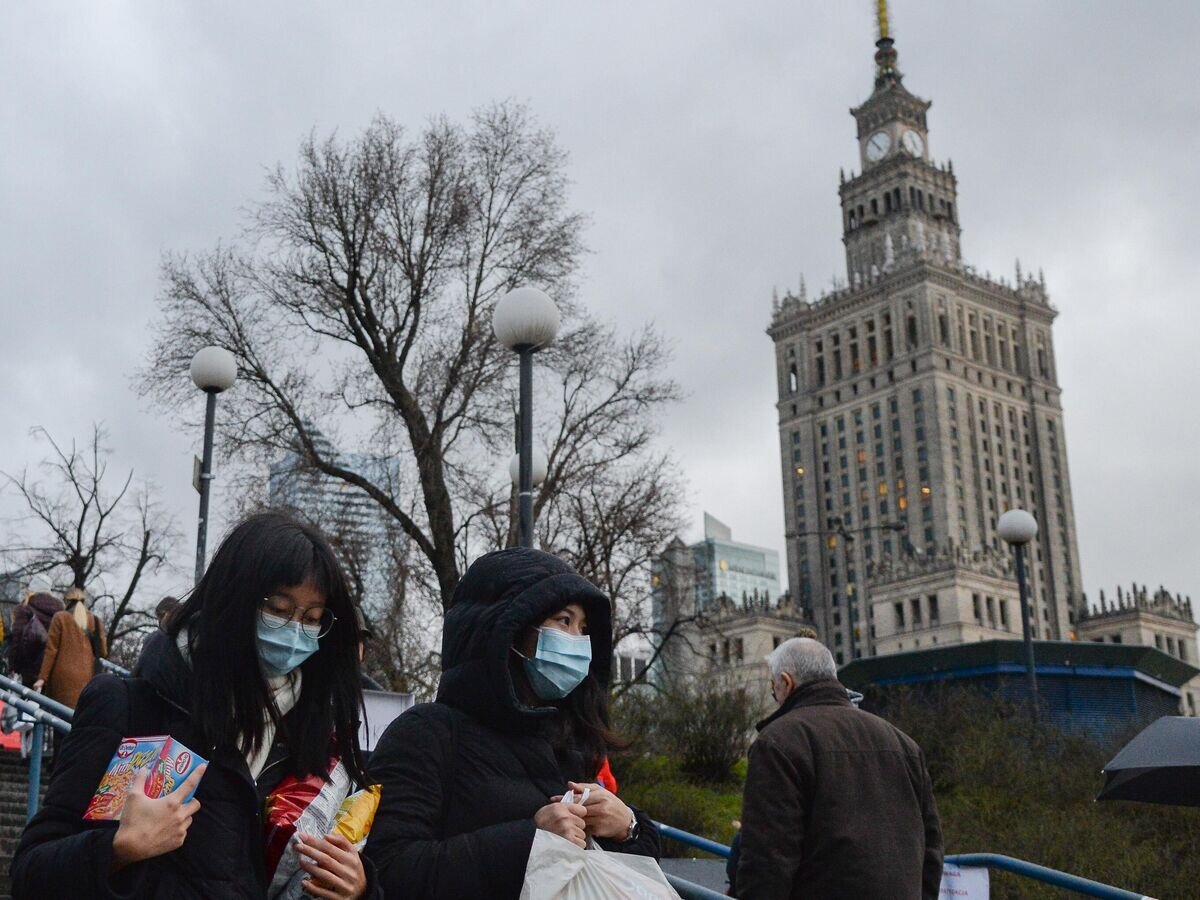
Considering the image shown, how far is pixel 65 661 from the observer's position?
35.3ft

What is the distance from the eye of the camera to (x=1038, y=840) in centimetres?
1101

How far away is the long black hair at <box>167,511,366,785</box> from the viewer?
2.90 m

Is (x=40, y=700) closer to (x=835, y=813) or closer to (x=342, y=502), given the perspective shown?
(x=835, y=813)

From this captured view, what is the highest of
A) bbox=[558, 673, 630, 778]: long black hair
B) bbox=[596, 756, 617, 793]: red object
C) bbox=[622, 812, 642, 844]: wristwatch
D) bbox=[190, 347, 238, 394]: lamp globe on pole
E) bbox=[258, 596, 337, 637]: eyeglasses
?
bbox=[190, 347, 238, 394]: lamp globe on pole

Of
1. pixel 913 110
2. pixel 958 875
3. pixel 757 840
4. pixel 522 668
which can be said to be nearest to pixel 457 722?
pixel 522 668

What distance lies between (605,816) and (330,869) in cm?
72

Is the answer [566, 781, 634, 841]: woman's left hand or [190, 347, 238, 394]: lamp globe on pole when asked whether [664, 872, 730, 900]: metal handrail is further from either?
[190, 347, 238, 394]: lamp globe on pole

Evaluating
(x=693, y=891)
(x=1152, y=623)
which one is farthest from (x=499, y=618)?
(x=1152, y=623)

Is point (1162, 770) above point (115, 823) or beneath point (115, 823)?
above

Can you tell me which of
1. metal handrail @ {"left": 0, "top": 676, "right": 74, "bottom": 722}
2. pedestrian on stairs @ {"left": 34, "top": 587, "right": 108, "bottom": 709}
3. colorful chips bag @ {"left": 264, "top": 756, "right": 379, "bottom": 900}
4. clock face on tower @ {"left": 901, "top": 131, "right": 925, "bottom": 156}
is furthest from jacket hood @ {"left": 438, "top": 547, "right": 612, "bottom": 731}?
clock face on tower @ {"left": 901, "top": 131, "right": 925, "bottom": 156}

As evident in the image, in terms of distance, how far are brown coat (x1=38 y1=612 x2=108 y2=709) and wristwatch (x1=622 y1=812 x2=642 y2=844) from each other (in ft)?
28.0

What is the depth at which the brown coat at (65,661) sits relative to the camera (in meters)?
10.7

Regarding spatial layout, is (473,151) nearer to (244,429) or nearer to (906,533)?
(244,429)

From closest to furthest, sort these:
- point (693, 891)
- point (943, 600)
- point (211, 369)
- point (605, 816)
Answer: point (605, 816), point (693, 891), point (211, 369), point (943, 600)
